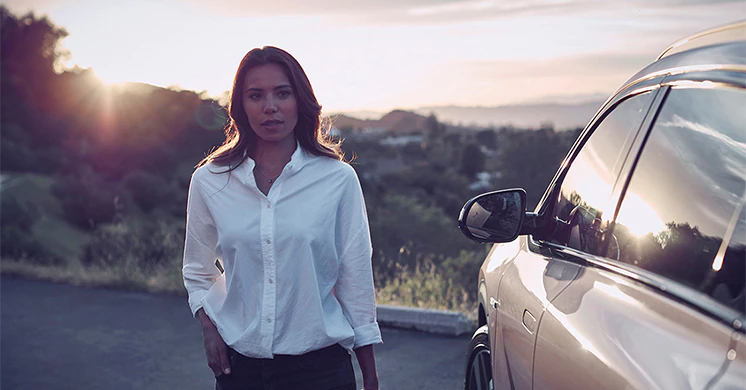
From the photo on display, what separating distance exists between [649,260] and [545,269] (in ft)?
2.55

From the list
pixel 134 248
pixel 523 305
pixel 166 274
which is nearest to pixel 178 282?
pixel 166 274

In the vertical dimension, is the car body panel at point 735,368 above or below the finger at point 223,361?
above

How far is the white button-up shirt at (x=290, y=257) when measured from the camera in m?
2.64

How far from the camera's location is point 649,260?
1.80 metres

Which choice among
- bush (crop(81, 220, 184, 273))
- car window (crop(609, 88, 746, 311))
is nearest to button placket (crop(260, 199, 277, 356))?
car window (crop(609, 88, 746, 311))

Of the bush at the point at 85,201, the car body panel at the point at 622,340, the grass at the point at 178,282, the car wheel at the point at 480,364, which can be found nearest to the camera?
the car body panel at the point at 622,340

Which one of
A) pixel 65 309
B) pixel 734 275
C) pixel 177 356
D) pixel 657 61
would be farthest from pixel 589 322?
pixel 65 309

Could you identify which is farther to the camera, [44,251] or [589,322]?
[44,251]

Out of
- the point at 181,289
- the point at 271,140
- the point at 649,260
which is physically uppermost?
the point at 271,140

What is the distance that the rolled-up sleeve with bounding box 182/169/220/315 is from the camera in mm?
2869

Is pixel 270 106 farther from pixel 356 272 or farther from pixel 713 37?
pixel 713 37

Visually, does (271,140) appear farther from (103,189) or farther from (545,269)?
(103,189)

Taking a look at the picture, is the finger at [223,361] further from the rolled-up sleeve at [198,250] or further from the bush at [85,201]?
the bush at [85,201]

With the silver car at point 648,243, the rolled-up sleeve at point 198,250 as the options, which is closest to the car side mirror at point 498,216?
the silver car at point 648,243
